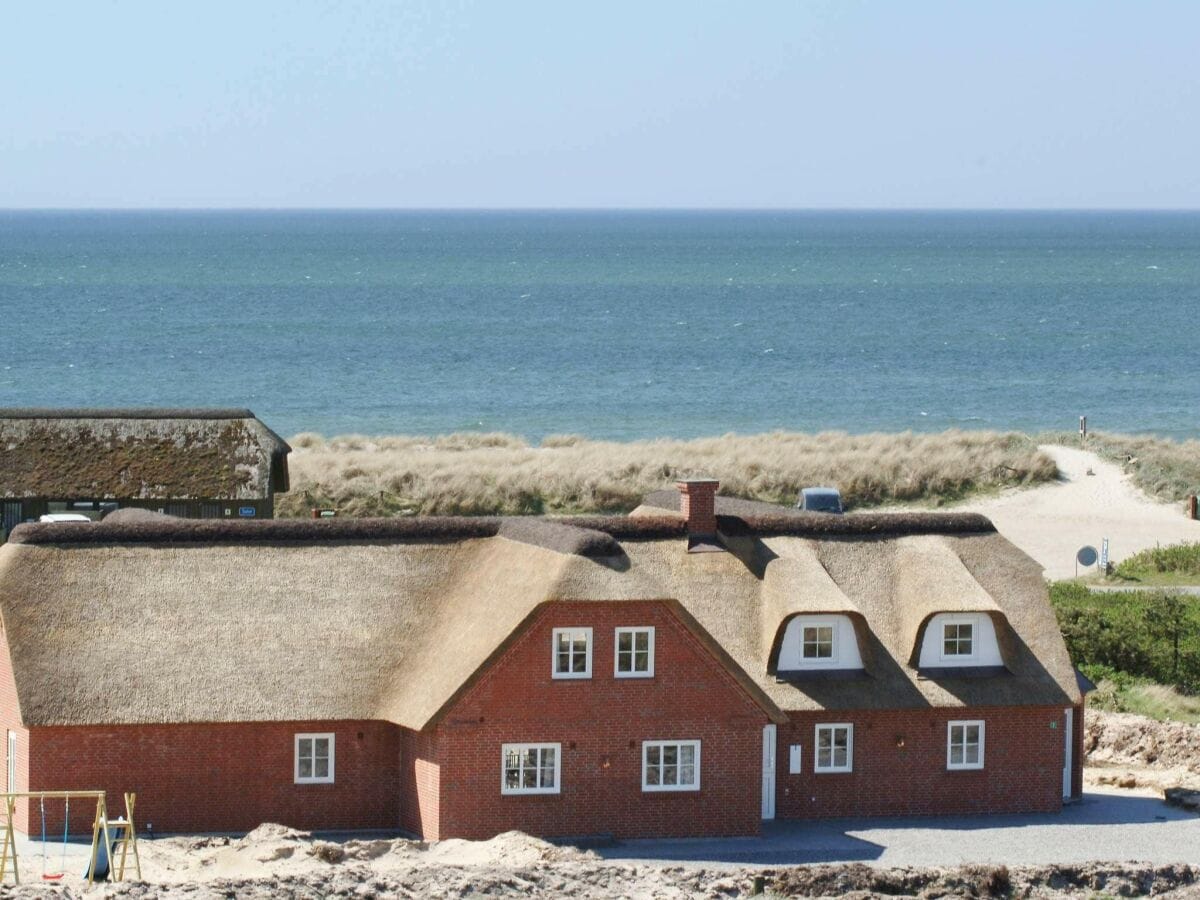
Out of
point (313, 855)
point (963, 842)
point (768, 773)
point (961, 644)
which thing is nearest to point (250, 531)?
point (313, 855)

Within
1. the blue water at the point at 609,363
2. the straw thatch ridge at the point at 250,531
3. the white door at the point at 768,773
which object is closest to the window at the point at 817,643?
the white door at the point at 768,773

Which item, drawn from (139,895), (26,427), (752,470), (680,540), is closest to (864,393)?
(752,470)

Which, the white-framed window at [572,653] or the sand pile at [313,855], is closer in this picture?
the sand pile at [313,855]

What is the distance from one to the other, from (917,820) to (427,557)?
8.95 m

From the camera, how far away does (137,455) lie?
5128cm

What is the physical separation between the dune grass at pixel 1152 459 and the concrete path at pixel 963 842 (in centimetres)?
3863

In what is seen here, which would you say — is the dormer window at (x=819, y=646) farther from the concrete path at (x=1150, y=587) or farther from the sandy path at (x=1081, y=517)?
the sandy path at (x=1081, y=517)

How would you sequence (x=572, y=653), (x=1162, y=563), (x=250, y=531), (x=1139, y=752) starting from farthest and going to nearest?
(x=1162, y=563) → (x=1139, y=752) → (x=250, y=531) → (x=572, y=653)

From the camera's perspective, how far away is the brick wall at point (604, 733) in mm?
31531

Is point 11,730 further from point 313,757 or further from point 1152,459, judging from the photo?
point 1152,459

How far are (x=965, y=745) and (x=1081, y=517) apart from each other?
34.1 meters

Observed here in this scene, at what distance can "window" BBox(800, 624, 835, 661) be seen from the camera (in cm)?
3406

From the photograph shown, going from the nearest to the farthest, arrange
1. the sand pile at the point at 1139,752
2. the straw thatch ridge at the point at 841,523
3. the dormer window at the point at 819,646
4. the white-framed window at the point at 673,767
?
the white-framed window at the point at 673,767
the dormer window at the point at 819,646
the straw thatch ridge at the point at 841,523
the sand pile at the point at 1139,752

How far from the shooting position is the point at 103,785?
3180 cm
